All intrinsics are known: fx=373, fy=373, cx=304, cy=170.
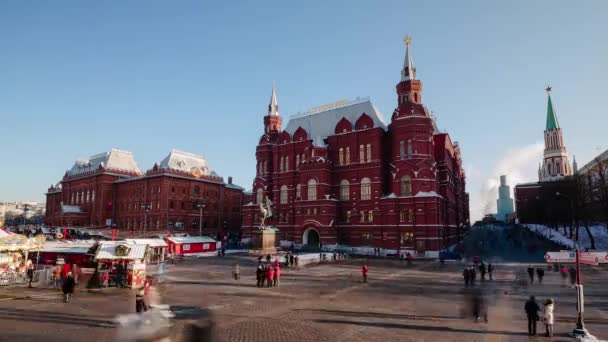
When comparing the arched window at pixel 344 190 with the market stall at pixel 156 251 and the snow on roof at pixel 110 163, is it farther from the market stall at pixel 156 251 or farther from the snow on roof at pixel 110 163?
the snow on roof at pixel 110 163

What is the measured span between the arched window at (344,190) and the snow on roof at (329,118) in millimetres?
8072

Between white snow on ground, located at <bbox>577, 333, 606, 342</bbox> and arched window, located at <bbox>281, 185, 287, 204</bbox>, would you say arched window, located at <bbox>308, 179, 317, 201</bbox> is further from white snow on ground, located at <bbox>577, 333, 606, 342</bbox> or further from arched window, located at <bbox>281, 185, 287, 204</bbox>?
white snow on ground, located at <bbox>577, 333, 606, 342</bbox>

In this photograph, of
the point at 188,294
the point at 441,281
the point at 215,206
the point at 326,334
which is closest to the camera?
the point at 326,334

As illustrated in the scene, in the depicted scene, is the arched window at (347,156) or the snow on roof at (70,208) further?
the snow on roof at (70,208)

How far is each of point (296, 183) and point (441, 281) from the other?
130 ft

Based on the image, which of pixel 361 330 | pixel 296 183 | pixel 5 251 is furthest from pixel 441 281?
pixel 296 183

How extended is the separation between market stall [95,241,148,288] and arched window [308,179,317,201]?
123 ft

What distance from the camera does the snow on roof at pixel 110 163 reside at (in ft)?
288

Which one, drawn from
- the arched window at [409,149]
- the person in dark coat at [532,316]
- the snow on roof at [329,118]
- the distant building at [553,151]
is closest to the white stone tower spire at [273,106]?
the snow on roof at [329,118]

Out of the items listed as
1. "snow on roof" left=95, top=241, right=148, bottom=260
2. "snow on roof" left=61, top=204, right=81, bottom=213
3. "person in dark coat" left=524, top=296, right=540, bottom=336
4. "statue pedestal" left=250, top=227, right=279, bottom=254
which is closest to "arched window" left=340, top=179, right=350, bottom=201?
"statue pedestal" left=250, top=227, right=279, bottom=254

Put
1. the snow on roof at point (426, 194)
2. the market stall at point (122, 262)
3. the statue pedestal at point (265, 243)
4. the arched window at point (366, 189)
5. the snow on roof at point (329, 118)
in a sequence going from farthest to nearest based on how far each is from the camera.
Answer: the snow on roof at point (329, 118) → the arched window at point (366, 189) → the snow on roof at point (426, 194) → the statue pedestal at point (265, 243) → the market stall at point (122, 262)

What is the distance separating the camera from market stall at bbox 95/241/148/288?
78.0ft

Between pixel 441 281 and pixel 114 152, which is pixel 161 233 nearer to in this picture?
pixel 114 152

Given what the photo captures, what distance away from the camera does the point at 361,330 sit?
1413cm
